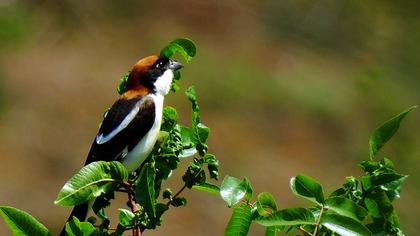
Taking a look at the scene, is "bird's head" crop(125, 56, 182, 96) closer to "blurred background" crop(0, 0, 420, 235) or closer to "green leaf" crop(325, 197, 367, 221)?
"green leaf" crop(325, 197, 367, 221)

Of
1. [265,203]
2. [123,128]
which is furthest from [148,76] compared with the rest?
[265,203]

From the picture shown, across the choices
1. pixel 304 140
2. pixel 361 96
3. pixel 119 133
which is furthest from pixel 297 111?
pixel 119 133

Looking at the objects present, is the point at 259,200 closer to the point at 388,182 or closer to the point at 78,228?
the point at 388,182

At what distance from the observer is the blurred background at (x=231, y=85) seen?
1045 cm

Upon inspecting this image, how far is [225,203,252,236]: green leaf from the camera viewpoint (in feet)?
8.17

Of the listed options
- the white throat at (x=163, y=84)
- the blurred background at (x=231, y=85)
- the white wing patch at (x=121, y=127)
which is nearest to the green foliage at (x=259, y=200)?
the white wing patch at (x=121, y=127)

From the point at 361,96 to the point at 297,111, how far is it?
3.85ft

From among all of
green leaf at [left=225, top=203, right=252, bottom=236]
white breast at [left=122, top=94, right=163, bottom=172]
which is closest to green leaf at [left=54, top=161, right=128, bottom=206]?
green leaf at [left=225, top=203, right=252, bottom=236]

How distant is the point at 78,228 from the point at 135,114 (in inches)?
73.8

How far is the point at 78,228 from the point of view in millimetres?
2557

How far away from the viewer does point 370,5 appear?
48.5 feet

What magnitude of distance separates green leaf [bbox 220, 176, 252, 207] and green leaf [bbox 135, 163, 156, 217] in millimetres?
189

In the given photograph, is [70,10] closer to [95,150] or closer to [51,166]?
[51,166]

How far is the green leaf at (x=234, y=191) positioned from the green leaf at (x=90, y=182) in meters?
0.32
